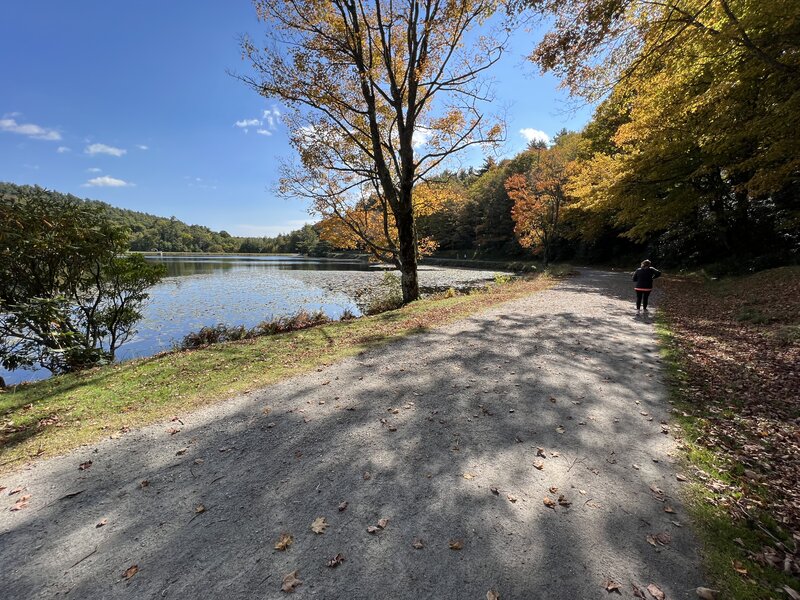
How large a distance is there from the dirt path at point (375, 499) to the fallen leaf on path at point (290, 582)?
1.6 inches

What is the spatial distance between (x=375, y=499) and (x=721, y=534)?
2.78 m

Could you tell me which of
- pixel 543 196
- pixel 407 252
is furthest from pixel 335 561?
pixel 543 196

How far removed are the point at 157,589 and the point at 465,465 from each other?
2.63m

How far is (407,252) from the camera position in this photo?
13.7 m

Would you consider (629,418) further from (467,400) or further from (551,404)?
(467,400)

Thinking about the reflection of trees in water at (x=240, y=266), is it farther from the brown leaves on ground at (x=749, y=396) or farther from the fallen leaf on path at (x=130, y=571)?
the brown leaves on ground at (x=749, y=396)

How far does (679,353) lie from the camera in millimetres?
6941

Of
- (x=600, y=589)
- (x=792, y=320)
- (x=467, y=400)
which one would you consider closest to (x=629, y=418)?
(x=467, y=400)

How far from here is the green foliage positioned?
6867 mm

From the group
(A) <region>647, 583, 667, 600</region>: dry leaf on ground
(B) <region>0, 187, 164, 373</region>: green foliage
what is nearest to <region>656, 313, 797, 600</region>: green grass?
(A) <region>647, 583, 667, 600</region>: dry leaf on ground

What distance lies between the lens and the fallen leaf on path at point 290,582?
2.32 metres

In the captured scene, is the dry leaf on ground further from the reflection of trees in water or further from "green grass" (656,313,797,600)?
the reflection of trees in water

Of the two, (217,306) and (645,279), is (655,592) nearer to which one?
(645,279)

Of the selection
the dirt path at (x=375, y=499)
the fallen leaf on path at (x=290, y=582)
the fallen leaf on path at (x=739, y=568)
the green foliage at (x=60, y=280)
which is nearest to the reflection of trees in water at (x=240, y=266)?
the green foliage at (x=60, y=280)
